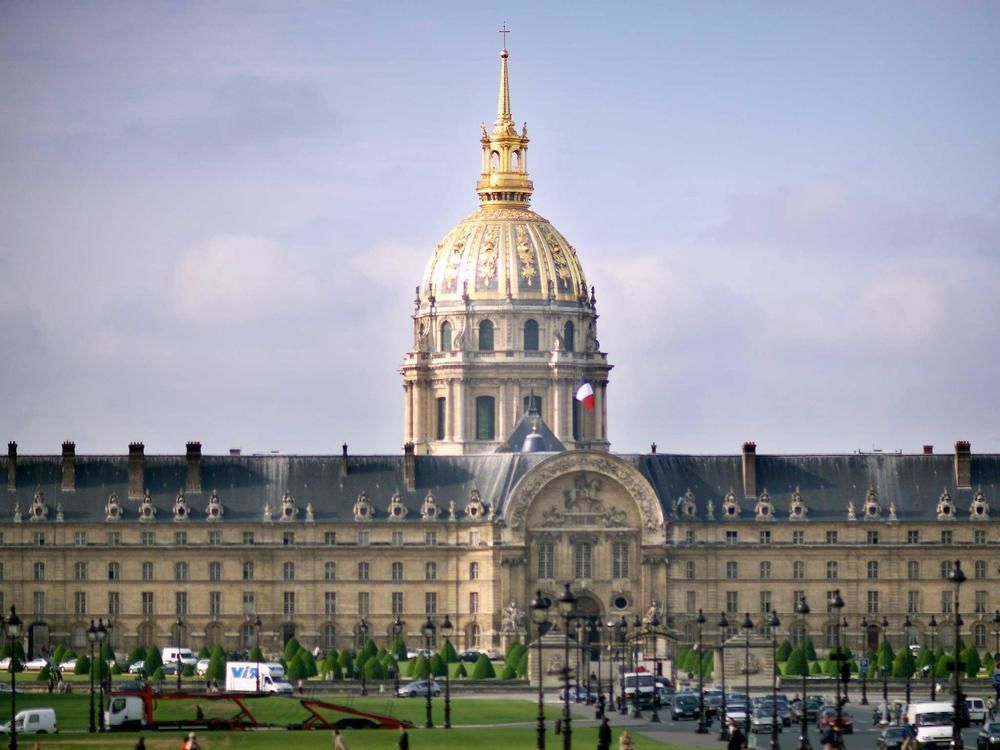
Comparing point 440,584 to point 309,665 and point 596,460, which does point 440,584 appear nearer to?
point 596,460

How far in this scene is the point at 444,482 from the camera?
186375 millimetres

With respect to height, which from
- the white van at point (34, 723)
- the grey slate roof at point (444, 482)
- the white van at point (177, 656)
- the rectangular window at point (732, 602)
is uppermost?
the grey slate roof at point (444, 482)

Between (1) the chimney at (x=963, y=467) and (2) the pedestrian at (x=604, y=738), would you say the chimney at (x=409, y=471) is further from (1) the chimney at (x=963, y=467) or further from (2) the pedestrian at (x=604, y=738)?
(2) the pedestrian at (x=604, y=738)

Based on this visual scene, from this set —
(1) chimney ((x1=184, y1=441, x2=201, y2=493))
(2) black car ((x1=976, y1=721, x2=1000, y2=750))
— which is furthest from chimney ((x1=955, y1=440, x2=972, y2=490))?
(2) black car ((x1=976, y1=721, x2=1000, y2=750))

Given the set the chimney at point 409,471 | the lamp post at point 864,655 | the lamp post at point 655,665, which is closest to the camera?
the lamp post at point 655,665

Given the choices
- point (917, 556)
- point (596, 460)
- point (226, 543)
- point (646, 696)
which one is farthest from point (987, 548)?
point (646, 696)

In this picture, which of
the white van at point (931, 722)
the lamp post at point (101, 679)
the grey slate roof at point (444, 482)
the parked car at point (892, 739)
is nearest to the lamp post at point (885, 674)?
the grey slate roof at point (444, 482)

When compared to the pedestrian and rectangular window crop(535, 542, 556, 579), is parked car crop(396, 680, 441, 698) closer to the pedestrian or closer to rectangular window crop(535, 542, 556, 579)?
the pedestrian

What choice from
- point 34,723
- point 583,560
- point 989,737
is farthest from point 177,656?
point 989,737

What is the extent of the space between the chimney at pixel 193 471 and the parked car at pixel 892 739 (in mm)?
74990

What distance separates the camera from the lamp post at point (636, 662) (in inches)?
5261

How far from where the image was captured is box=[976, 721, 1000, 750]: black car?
362ft

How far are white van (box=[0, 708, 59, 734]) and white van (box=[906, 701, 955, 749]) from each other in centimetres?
2519

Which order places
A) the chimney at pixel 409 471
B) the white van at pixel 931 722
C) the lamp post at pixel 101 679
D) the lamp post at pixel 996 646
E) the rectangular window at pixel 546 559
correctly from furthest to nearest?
the chimney at pixel 409 471 → the rectangular window at pixel 546 559 → the lamp post at pixel 996 646 → the lamp post at pixel 101 679 → the white van at pixel 931 722
